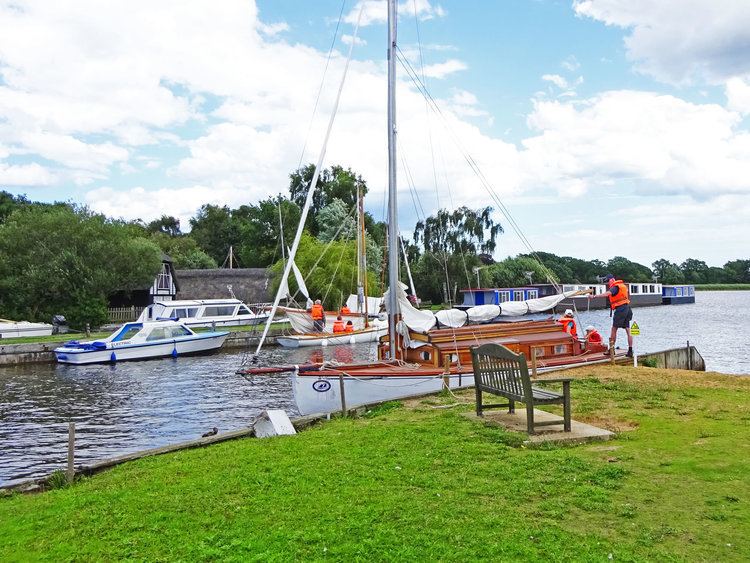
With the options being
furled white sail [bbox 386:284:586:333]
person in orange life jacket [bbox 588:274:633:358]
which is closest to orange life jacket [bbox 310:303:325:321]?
furled white sail [bbox 386:284:586:333]

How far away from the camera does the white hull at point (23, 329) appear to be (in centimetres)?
4109

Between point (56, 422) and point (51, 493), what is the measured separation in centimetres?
1242

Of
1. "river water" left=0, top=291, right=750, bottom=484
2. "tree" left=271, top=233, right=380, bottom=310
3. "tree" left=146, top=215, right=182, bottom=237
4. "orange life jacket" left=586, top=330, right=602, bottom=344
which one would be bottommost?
"river water" left=0, top=291, right=750, bottom=484

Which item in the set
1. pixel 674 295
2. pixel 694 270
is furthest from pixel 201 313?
pixel 694 270

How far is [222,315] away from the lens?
2082 inches

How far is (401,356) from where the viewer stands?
1852 cm

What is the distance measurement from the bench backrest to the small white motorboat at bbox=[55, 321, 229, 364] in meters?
29.1

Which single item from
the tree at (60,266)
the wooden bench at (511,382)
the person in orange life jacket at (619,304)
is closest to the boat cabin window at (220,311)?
the tree at (60,266)

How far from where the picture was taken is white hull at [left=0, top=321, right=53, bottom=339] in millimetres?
41094

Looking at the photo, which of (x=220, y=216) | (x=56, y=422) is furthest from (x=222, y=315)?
(x=220, y=216)

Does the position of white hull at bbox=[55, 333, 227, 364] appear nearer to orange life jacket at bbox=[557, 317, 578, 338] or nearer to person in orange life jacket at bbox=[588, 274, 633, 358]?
orange life jacket at bbox=[557, 317, 578, 338]

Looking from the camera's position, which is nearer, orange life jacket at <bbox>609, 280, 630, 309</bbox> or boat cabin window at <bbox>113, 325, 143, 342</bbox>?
orange life jacket at <bbox>609, 280, 630, 309</bbox>

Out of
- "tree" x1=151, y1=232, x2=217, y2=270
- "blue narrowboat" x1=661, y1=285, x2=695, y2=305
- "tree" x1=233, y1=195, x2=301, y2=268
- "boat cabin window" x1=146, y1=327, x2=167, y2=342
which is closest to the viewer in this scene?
"boat cabin window" x1=146, y1=327, x2=167, y2=342

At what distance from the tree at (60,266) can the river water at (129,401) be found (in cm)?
1344
